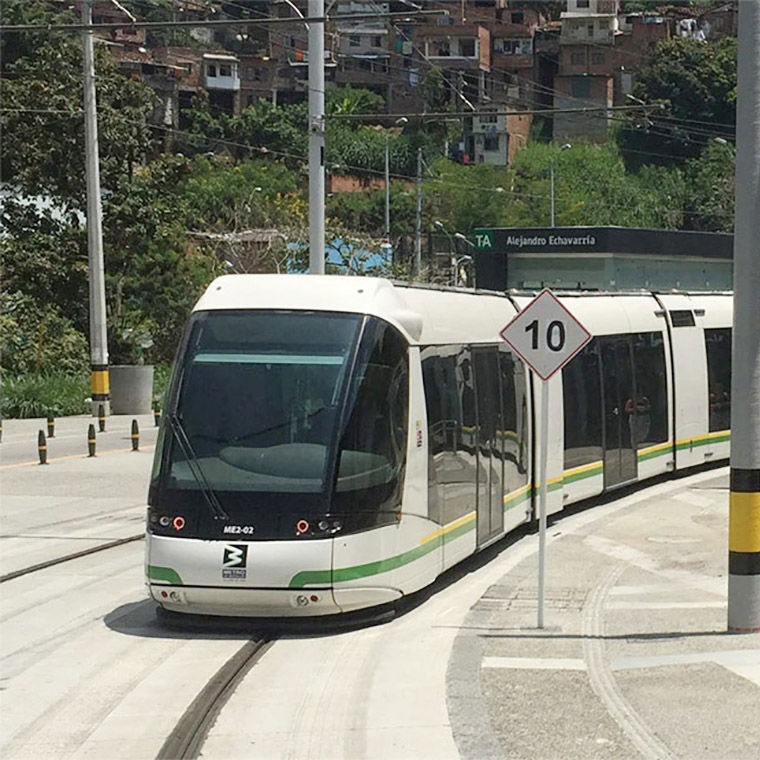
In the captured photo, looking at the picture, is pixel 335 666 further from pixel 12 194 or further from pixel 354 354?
pixel 12 194

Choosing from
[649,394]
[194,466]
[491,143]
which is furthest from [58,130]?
[491,143]

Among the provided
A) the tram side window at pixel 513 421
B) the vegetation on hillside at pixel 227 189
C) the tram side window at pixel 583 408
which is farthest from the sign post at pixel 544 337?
the vegetation on hillside at pixel 227 189

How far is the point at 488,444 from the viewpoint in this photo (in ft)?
52.0

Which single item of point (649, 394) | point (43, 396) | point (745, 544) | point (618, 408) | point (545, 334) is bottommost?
point (43, 396)

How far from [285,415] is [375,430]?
760mm

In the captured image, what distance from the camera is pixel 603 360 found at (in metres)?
21.6

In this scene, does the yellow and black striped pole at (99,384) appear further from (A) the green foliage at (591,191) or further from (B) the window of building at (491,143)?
(B) the window of building at (491,143)

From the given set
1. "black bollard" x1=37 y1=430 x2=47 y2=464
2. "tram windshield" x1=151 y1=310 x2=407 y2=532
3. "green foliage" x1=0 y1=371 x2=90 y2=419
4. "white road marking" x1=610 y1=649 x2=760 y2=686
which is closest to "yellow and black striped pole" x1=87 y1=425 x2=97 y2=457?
"black bollard" x1=37 y1=430 x2=47 y2=464

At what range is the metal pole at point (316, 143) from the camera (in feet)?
87.4

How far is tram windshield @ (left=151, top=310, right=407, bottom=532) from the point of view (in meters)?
12.1

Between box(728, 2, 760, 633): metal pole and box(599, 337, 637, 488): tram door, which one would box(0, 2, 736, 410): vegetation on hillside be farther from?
box(728, 2, 760, 633): metal pole

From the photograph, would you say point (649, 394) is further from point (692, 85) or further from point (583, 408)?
point (692, 85)

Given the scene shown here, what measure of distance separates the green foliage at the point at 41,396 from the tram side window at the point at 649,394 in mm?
22034

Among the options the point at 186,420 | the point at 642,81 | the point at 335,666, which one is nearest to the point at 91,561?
the point at 186,420
